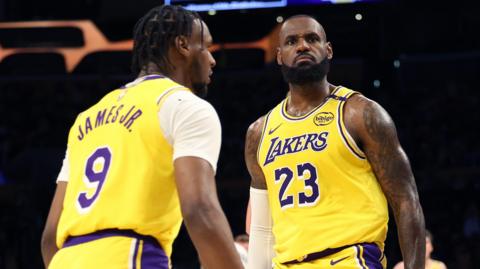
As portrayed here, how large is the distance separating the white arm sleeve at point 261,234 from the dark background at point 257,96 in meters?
7.07

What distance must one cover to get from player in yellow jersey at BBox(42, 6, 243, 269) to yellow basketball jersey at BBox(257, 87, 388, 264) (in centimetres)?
131

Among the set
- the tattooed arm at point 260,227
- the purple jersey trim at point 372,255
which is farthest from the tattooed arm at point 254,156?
the purple jersey trim at point 372,255

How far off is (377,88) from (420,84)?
5.35ft

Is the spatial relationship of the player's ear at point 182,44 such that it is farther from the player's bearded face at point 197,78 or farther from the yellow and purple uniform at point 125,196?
the yellow and purple uniform at point 125,196

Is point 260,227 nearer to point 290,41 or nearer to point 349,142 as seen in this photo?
point 349,142

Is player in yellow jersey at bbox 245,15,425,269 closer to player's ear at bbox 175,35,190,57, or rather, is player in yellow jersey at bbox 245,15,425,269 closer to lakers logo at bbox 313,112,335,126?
lakers logo at bbox 313,112,335,126

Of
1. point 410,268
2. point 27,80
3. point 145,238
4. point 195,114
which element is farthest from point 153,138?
point 27,80

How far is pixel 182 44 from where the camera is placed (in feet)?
8.48

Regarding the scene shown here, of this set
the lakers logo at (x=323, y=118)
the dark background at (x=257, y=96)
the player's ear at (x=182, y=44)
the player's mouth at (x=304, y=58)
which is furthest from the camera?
the dark background at (x=257, y=96)

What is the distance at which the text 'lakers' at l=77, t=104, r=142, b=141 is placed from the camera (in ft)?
8.01

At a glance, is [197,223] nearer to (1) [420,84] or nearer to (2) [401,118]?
(2) [401,118]

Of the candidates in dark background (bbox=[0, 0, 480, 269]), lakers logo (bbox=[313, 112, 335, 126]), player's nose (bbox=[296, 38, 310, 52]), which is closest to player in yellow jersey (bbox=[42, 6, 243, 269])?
lakers logo (bbox=[313, 112, 335, 126])

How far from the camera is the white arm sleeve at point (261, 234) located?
3.99m

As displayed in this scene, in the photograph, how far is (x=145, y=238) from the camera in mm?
2379
